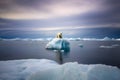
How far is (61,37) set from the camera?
42.0 feet

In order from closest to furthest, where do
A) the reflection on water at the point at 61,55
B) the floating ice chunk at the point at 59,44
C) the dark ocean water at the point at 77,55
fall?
the dark ocean water at the point at 77,55 < the reflection on water at the point at 61,55 < the floating ice chunk at the point at 59,44

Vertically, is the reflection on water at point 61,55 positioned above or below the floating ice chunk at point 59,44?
below

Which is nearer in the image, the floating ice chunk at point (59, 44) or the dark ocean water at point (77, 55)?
the dark ocean water at point (77, 55)

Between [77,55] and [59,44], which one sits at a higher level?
[59,44]

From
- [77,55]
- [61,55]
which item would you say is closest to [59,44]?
[61,55]

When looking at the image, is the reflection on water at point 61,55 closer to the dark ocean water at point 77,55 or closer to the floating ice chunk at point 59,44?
the dark ocean water at point 77,55

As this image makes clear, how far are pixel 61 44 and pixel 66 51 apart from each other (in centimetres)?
108

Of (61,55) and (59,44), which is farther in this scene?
(59,44)

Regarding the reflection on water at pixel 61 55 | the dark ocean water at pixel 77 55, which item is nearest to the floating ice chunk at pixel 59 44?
the reflection on water at pixel 61 55

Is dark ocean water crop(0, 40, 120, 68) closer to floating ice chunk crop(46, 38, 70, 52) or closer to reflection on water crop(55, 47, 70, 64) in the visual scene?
reflection on water crop(55, 47, 70, 64)

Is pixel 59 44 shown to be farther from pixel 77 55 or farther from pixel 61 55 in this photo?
pixel 77 55

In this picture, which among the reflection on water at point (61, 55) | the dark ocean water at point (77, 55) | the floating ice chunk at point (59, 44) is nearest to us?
the dark ocean water at point (77, 55)

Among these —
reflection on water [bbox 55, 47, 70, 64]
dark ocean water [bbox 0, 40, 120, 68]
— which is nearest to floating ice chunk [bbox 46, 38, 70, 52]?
reflection on water [bbox 55, 47, 70, 64]

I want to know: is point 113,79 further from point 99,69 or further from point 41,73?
point 41,73
